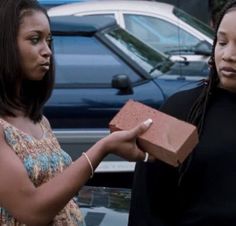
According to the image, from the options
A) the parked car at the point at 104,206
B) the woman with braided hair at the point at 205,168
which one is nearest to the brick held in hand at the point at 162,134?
the woman with braided hair at the point at 205,168

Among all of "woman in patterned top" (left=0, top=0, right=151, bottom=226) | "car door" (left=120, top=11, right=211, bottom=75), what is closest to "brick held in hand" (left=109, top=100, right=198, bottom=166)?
"woman in patterned top" (left=0, top=0, right=151, bottom=226)

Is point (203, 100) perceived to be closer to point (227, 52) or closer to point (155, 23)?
point (227, 52)

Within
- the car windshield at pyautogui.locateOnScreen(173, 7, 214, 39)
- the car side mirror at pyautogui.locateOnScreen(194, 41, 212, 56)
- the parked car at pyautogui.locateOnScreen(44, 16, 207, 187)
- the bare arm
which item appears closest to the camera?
the bare arm

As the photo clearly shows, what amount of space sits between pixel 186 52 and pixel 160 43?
606mm

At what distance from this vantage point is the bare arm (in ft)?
7.16

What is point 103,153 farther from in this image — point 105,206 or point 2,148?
point 105,206

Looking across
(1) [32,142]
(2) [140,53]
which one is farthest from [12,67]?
(2) [140,53]

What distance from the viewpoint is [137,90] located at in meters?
6.13

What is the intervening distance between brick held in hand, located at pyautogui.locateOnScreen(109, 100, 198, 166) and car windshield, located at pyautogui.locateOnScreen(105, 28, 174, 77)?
13.1 ft

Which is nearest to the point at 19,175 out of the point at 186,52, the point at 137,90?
the point at 137,90

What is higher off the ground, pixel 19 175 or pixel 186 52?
pixel 19 175

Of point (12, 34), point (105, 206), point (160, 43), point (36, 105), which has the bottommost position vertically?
point (160, 43)

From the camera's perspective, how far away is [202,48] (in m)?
7.98

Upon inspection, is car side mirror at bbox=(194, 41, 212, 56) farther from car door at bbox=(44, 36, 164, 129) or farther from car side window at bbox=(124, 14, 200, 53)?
car door at bbox=(44, 36, 164, 129)
